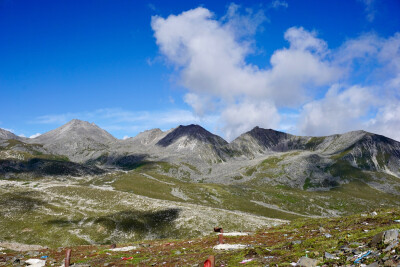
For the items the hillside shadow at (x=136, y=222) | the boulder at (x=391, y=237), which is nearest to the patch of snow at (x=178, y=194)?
the hillside shadow at (x=136, y=222)

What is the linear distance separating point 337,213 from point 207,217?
482 feet

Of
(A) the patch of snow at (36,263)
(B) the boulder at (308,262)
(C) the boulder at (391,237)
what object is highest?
(C) the boulder at (391,237)

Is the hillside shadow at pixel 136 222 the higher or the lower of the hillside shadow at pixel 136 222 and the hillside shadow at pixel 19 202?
the lower

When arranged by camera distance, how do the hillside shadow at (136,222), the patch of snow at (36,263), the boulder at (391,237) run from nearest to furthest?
1. the boulder at (391,237)
2. the patch of snow at (36,263)
3. the hillside shadow at (136,222)

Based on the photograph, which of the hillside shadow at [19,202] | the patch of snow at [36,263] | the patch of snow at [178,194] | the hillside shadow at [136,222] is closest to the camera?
the patch of snow at [36,263]

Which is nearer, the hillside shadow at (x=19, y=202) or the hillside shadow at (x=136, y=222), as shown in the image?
the hillside shadow at (x=136, y=222)

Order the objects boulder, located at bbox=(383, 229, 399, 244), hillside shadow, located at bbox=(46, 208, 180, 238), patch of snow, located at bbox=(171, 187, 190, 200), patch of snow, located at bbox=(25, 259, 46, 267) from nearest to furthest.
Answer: boulder, located at bbox=(383, 229, 399, 244) < patch of snow, located at bbox=(25, 259, 46, 267) < hillside shadow, located at bbox=(46, 208, 180, 238) < patch of snow, located at bbox=(171, 187, 190, 200)

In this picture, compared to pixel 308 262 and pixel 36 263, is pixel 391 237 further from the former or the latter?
pixel 36 263

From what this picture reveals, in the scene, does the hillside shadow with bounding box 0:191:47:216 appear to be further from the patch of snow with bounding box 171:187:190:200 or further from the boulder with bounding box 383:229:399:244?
the boulder with bounding box 383:229:399:244

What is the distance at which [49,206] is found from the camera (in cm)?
9838

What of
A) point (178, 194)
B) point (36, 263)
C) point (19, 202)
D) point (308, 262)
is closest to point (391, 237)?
point (308, 262)

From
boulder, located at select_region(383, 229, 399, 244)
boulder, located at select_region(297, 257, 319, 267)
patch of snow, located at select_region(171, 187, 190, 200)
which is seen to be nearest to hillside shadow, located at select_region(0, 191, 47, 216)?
patch of snow, located at select_region(171, 187, 190, 200)

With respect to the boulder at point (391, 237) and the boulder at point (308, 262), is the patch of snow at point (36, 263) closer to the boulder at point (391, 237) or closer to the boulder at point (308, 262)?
the boulder at point (308, 262)

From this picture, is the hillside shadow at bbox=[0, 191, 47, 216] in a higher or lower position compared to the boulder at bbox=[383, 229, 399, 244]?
lower
